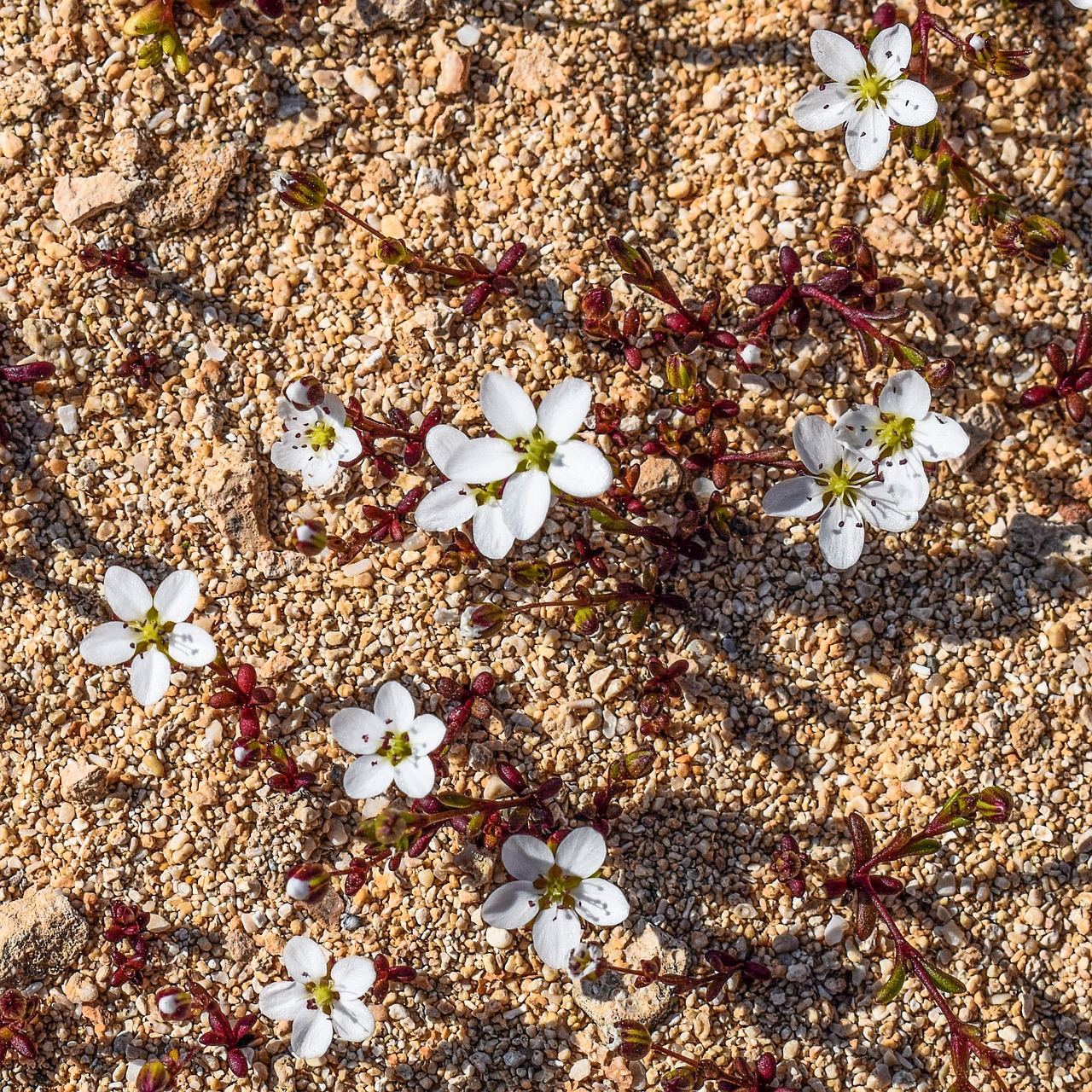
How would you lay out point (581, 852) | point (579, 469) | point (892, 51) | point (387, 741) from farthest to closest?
point (892, 51), point (387, 741), point (581, 852), point (579, 469)

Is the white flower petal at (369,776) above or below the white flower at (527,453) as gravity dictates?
below

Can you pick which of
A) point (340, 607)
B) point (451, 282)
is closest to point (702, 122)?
point (451, 282)

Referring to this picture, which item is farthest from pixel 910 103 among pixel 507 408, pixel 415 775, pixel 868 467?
pixel 415 775

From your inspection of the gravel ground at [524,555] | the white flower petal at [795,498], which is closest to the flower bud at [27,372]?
the gravel ground at [524,555]

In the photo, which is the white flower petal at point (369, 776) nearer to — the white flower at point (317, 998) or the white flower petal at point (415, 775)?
the white flower petal at point (415, 775)

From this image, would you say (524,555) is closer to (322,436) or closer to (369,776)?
(322,436)

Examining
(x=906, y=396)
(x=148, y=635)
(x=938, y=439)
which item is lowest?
(x=148, y=635)

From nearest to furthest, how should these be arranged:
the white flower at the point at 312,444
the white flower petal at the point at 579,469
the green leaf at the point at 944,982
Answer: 1. the white flower petal at the point at 579,469
2. the green leaf at the point at 944,982
3. the white flower at the point at 312,444

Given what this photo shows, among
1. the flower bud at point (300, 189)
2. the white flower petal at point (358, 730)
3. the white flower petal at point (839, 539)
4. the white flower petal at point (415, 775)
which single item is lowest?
the white flower petal at point (415, 775)
